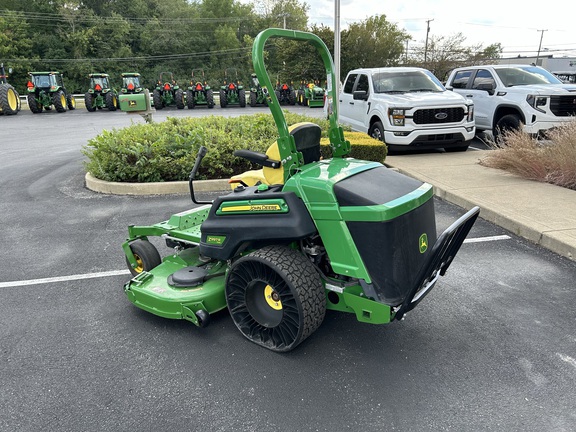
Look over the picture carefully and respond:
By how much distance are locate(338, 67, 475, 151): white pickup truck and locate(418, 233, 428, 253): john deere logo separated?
6743mm

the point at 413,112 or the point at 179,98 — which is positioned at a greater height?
the point at 413,112

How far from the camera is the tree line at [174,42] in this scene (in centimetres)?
3403

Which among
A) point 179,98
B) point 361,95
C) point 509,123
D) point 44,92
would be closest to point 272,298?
point 361,95

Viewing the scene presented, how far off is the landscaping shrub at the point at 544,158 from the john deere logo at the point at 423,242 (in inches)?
201

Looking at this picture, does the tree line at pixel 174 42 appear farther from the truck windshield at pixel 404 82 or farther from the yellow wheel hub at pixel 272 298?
the yellow wheel hub at pixel 272 298

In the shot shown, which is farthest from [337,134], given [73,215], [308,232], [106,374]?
[73,215]

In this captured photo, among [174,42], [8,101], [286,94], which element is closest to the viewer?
[8,101]

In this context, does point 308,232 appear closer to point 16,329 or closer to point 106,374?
point 106,374

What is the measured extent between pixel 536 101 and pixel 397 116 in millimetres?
3177

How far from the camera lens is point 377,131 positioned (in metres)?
10.2

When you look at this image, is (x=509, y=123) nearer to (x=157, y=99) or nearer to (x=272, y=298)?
(x=272, y=298)

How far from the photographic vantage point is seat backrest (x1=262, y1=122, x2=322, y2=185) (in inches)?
134

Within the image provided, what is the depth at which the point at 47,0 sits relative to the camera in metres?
58.8

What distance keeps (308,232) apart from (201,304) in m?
1.03
